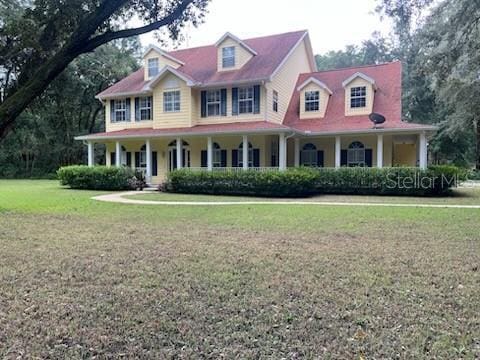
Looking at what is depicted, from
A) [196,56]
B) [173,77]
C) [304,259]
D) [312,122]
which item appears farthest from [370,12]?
[196,56]

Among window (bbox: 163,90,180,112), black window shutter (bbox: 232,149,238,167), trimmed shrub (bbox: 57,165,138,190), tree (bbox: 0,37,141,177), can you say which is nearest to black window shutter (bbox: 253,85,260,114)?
black window shutter (bbox: 232,149,238,167)

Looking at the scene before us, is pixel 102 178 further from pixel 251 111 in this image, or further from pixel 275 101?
pixel 275 101

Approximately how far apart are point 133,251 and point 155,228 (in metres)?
2.29

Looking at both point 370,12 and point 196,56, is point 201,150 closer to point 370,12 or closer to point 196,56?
point 196,56

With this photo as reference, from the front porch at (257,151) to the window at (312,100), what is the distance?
166 centimetres

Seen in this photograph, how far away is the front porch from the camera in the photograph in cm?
2033

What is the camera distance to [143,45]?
39.4 meters

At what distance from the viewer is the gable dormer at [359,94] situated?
2041 cm

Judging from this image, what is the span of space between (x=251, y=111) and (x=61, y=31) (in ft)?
36.5

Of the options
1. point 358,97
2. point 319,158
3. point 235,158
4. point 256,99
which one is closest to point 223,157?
point 235,158

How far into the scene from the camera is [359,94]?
20.6m

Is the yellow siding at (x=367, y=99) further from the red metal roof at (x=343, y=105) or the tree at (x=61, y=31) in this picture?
the tree at (x=61, y=31)

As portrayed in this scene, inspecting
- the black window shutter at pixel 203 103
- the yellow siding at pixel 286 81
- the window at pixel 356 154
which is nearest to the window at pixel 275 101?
the yellow siding at pixel 286 81

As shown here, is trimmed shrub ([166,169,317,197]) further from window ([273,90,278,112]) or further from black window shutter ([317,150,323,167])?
window ([273,90,278,112])
